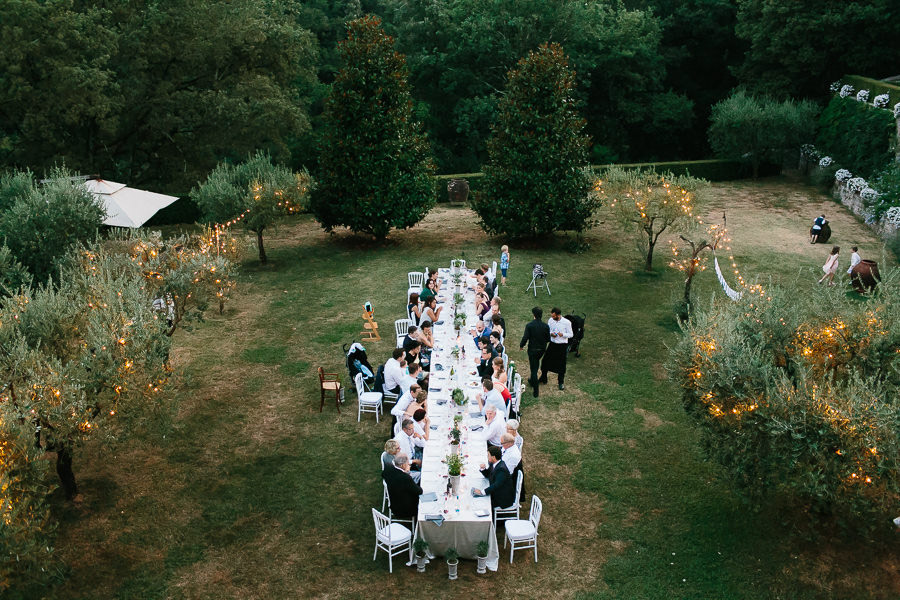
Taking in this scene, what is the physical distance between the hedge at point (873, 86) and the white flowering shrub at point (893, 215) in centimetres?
717

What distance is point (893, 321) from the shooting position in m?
9.32

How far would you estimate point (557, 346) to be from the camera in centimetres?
1394

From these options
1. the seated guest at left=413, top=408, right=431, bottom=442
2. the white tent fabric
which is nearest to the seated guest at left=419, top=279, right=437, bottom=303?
the seated guest at left=413, top=408, right=431, bottom=442

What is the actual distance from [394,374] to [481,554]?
177 inches

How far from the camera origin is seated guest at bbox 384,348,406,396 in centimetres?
1301

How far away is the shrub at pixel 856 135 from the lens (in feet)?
93.7

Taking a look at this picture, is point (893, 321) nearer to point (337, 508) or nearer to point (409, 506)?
point (409, 506)

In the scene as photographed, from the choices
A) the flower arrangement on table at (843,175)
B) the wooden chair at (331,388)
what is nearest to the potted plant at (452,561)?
the wooden chair at (331,388)

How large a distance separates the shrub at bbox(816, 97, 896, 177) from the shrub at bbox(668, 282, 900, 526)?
22.2 m

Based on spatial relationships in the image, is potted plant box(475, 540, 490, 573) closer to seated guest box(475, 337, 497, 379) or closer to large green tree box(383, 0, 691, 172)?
seated guest box(475, 337, 497, 379)

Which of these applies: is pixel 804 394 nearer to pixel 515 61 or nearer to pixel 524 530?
pixel 524 530

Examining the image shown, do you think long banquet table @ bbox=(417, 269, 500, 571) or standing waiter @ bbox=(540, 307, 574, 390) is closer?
long banquet table @ bbox=(417, 269, 500, 571)

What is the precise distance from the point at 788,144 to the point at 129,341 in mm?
33249

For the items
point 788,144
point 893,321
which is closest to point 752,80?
point 788,144
